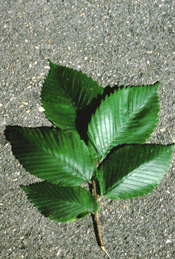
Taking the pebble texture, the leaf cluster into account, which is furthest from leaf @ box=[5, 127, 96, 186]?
the pebble texture

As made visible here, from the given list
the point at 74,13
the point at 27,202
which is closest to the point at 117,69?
the point at 74,13

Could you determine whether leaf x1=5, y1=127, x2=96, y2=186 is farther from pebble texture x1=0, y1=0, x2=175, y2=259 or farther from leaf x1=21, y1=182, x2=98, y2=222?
pebble texture x1=0, y1=0, x2=175, y2=259

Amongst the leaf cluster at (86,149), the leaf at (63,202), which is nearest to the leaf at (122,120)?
the leaf cluster at (86,149)

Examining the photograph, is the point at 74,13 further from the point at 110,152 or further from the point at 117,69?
the point at 110,152

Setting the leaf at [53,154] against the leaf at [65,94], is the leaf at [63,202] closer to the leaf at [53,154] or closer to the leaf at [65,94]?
the leaf at [53,154]

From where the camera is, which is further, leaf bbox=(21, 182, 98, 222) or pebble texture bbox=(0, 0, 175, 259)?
pebble texture bbox=(0, 0, 175, 259)

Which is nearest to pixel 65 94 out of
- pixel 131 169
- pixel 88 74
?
pixel 88 74
